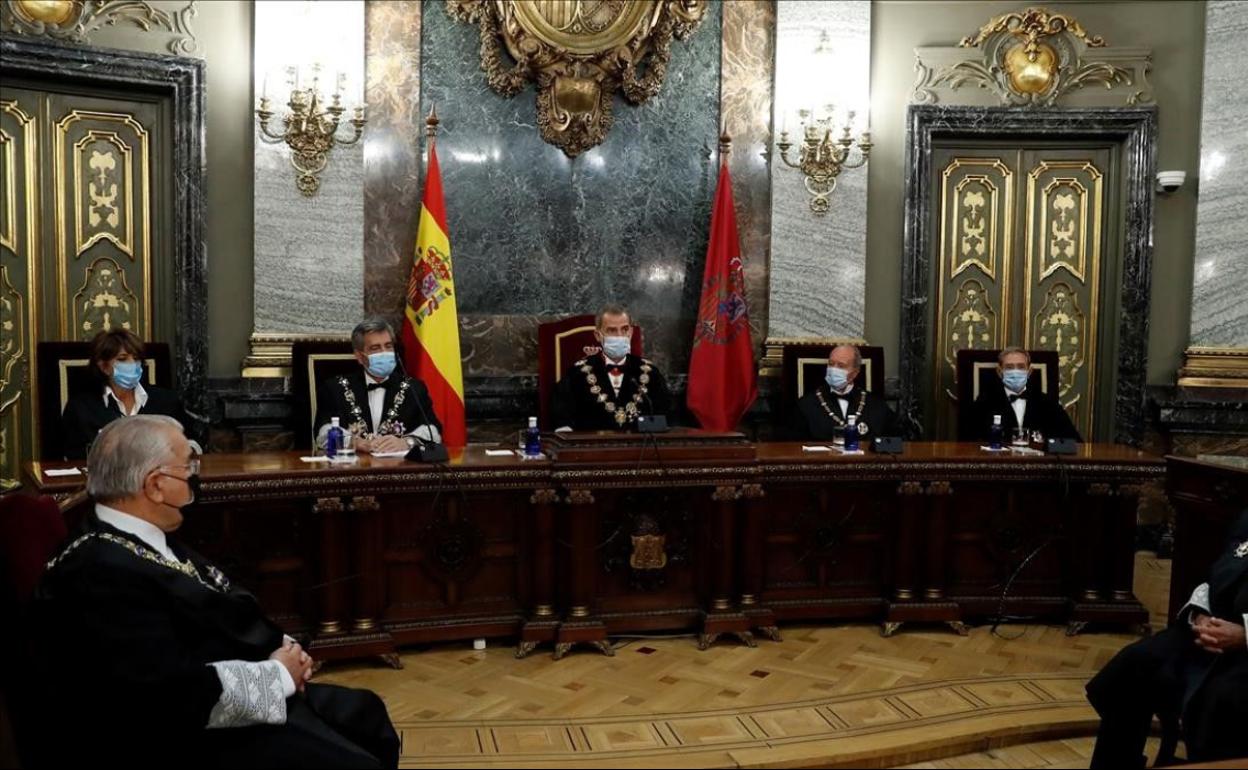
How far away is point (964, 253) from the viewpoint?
22.9 feet

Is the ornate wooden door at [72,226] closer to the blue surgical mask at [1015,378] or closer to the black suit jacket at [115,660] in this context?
the black suit jacket at [115,660]

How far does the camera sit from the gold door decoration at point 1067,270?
273 inches

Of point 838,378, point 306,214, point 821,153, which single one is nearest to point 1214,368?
point 838,378

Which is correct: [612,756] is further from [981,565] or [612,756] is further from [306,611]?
[981,565]

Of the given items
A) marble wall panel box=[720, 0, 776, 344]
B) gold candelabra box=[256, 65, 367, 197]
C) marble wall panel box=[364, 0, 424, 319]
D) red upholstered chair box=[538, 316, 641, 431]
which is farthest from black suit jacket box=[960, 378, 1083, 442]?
gold candelabra box=[256, 65, 367, 197]

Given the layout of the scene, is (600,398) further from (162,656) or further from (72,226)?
(162,656)

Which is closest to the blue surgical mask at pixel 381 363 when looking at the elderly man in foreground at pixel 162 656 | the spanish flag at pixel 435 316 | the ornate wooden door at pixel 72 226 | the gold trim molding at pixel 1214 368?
the spanish flag at pixel 435 316

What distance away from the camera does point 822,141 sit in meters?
6.45

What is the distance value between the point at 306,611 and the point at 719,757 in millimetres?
1771

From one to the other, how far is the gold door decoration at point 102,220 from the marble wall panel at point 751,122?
3.35m

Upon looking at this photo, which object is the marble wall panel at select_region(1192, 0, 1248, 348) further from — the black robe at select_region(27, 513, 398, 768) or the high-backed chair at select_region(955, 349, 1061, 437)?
the black robe at select_region(27, 513, 398, 768)

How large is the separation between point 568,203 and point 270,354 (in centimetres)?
194

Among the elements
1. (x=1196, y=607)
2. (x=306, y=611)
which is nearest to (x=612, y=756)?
(x=306, y=611)

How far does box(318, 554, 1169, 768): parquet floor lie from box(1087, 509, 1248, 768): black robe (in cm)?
57
